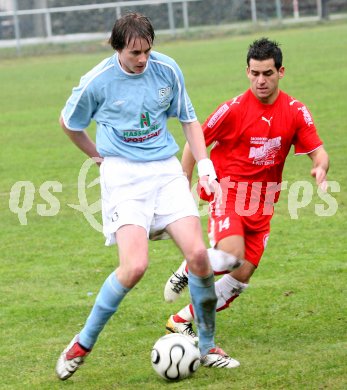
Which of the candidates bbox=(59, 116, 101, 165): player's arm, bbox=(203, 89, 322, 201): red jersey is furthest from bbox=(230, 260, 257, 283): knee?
bbox=(59, 116, 101, 165): player's arm

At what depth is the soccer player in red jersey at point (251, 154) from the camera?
6723 mm

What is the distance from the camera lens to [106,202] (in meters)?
6.12

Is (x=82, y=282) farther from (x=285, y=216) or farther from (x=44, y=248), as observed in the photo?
(x=285, y=216)

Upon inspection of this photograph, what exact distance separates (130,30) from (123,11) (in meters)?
33.4

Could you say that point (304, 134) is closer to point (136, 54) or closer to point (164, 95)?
point (164, 95)

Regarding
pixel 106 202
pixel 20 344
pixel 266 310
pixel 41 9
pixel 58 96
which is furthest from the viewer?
pixel 41 9

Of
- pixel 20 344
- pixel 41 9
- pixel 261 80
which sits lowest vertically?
pixel 41 9

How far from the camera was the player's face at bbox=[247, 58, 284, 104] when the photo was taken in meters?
6.73

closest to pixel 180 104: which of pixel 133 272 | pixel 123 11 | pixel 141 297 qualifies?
pixel 133 272

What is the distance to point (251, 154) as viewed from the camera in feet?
22.4

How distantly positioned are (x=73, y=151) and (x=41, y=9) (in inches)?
953

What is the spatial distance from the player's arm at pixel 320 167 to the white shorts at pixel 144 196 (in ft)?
2.72

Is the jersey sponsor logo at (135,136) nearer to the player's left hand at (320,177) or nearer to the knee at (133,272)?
the knee at (133,272)

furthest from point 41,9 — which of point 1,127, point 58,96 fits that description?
point 1,127
